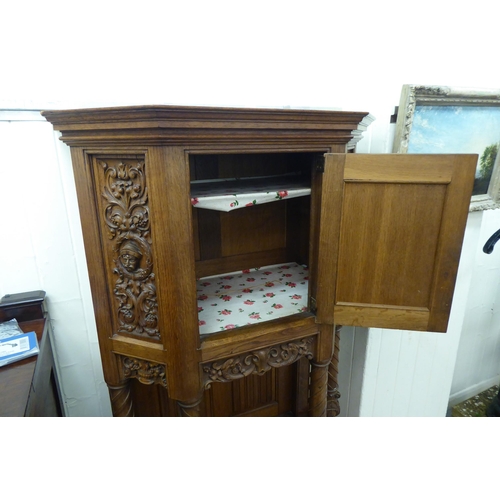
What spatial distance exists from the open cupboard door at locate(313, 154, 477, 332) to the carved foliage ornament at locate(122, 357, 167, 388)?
0.46m

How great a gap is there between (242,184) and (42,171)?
583mm

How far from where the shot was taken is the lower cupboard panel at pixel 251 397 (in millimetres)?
1345

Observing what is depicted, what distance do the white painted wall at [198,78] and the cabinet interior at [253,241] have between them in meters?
0.21

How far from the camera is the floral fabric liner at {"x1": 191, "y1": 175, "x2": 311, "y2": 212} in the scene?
85 cm

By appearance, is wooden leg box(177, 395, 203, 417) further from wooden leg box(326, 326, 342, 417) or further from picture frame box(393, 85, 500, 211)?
picture frame box(393, 85, 500, 211)

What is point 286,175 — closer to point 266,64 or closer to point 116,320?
point 266,64

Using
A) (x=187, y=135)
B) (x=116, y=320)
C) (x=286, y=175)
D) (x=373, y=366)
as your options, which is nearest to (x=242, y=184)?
(x=286, y=175)

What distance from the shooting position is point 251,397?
1541mm

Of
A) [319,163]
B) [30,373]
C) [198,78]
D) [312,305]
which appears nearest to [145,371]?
[30,373]

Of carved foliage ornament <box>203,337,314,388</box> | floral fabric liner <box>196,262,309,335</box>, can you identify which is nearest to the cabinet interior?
floral fabric liner <box>196,262,309,335</box>

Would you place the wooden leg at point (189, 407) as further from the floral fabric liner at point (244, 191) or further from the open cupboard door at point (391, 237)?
the floral fabric liner at point (244, 191)

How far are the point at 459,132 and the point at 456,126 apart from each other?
28 millimetres

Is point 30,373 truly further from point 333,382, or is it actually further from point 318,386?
point 333,382

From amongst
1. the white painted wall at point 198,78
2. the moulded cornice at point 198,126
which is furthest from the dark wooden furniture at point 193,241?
the white painted wall at point 198,78
